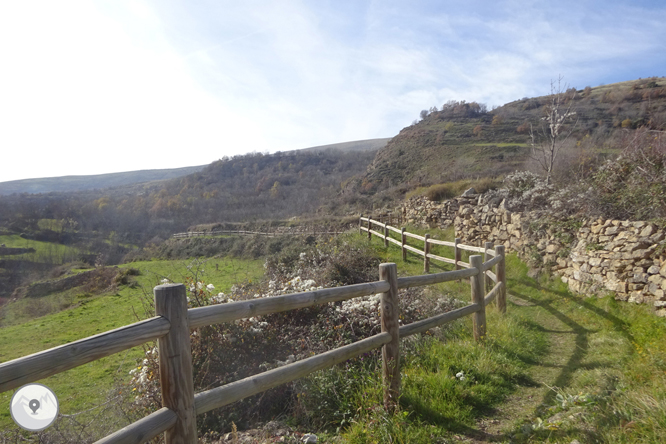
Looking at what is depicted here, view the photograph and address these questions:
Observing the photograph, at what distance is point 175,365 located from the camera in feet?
6.86

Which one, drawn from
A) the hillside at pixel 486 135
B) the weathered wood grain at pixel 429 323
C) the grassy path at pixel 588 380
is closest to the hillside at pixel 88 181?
the hillside at pixel 486 135

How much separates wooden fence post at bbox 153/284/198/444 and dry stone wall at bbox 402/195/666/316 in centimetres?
685

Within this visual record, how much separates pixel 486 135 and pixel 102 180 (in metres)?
138

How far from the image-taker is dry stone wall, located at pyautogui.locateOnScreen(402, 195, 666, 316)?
20.4 feet

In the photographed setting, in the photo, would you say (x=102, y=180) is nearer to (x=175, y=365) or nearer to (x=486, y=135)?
(x=486, y=135)

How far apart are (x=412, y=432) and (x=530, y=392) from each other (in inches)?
68.4

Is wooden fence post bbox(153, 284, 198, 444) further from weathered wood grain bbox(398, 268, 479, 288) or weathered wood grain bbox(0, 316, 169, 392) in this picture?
weathered wood grain bbox(398, 268, 479, 288)

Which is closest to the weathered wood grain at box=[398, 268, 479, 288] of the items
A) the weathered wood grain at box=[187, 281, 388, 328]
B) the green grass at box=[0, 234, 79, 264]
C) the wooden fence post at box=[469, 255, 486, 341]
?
the wooden fence post at box=[469, 255, 486, 341]

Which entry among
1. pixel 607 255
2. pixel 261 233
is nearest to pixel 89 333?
pixel 607 255

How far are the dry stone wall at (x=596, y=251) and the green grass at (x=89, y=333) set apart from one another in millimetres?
7488

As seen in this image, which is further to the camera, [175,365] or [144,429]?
[175,365]

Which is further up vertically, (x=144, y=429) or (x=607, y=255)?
(x=144, y=429)

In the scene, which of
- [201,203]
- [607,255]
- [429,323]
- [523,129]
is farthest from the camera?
[201,203]

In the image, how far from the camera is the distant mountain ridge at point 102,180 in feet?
394
